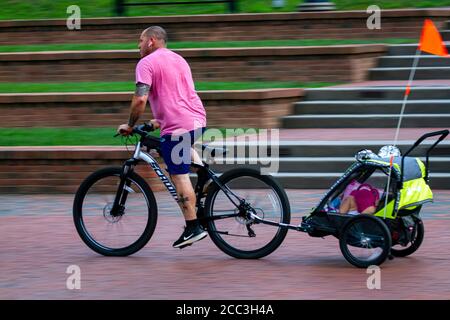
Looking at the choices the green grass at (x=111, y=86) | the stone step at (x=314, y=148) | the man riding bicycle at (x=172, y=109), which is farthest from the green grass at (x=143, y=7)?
the man riding bicycle at (x=172, y=109)

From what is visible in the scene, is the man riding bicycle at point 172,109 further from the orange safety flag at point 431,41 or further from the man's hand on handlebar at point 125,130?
the orange safety flag at point 431,41

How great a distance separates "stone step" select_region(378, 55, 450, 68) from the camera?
14.6 metres

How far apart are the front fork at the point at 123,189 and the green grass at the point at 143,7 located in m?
10.1

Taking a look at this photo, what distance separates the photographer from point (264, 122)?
12883 millimetres

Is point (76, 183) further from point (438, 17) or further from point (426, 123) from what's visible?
point (438, 17)

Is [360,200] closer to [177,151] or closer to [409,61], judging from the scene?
[177,151]

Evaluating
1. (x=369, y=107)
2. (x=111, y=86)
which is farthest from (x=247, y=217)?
(x=111, y=86)

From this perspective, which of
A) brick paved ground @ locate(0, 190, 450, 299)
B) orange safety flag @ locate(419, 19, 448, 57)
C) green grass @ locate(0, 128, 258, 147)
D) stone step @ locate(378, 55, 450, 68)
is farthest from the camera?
stone step @ locate(378, 55, 450, 68)

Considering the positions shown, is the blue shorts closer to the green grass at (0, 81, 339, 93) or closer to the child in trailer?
the child in trailer

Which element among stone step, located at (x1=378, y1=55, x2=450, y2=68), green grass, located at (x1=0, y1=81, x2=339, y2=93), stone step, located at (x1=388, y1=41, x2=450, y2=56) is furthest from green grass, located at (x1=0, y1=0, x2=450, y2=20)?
green grass, located at (x1=0, y1=81, x2=339, y2=93)

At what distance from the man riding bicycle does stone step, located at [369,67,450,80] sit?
23.3 feet

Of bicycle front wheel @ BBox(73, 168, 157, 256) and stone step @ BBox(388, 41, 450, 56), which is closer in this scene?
bicycle front wheel @ BBox(73, 168, 157, 256)

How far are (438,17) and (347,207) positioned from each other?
8.81m

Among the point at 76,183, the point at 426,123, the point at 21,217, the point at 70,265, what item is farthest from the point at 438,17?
the point at 70,265
